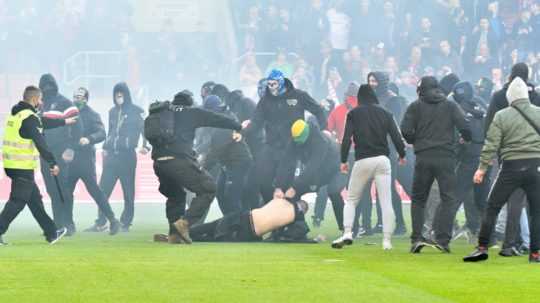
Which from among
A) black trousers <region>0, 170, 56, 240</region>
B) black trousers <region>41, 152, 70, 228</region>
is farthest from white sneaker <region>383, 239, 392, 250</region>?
black trousers <region>41, 152, 70, 228</region>

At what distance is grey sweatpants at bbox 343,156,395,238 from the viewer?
44.8 feet

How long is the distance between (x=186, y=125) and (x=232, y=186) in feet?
5.49

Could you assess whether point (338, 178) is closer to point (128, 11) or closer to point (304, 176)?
point (304, 176)

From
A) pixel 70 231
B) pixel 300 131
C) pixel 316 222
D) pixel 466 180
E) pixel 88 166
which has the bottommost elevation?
pixel 316 222

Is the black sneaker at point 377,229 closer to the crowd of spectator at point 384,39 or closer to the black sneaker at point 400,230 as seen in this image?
the black sneaker at point 400,230

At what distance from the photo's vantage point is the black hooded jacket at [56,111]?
16891 mm

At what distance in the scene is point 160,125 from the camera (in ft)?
47.9

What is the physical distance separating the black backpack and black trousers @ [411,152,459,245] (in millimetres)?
2811

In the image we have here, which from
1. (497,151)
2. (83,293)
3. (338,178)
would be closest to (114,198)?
(338,178)

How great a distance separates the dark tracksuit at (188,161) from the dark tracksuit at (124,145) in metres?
3.85

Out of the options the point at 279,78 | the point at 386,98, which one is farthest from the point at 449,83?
the point at 279,78

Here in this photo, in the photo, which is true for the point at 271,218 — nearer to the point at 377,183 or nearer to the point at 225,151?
the point at 225,151

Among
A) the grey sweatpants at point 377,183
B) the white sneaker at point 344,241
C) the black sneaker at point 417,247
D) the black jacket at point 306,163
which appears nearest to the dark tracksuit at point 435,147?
the black sneaker at point 417,247

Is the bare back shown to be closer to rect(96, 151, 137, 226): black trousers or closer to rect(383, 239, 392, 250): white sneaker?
rect(383, 239, 392, 250): white sneaker
